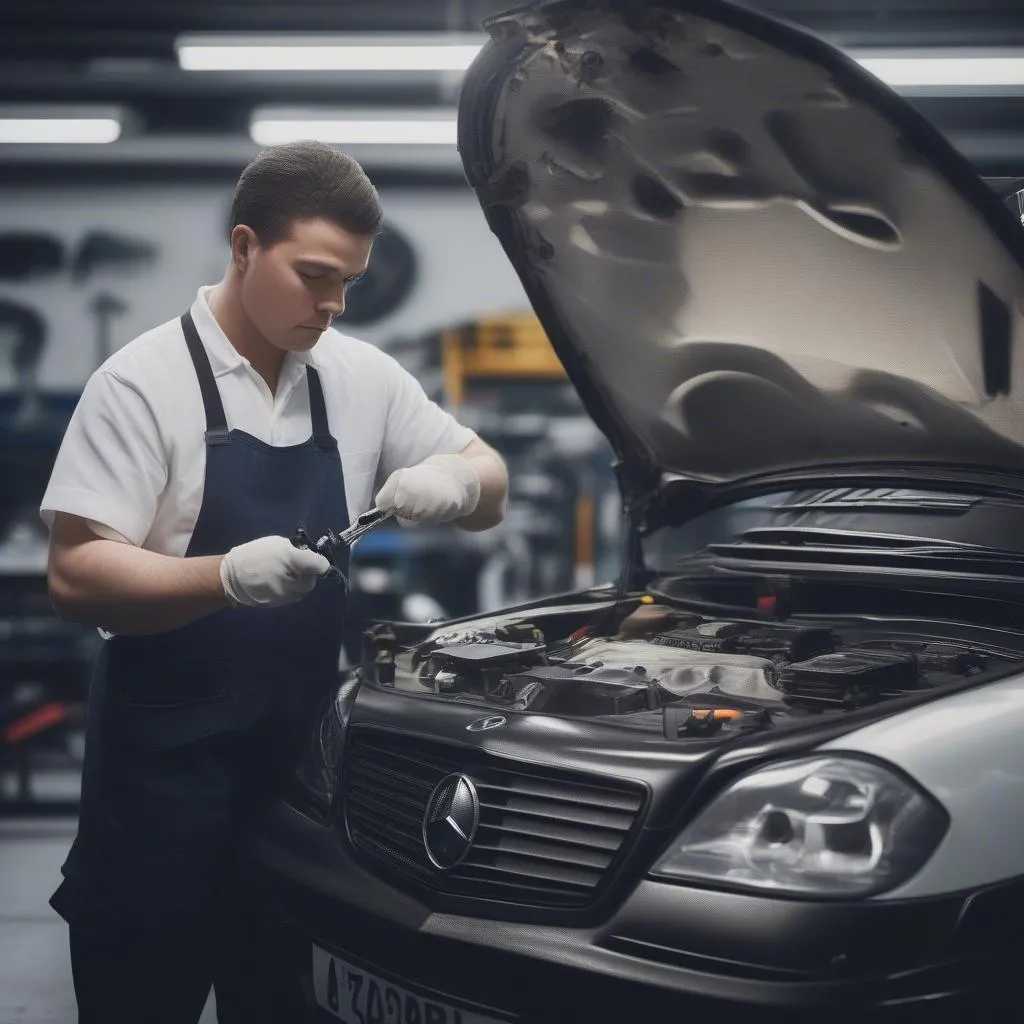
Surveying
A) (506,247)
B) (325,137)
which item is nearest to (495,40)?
(506,247)

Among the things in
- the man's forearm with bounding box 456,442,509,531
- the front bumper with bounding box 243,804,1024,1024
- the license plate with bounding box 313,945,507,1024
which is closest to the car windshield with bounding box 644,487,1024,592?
the man's forearm with bounding box 456,442,509,531

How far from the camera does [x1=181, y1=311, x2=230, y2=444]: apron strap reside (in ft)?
5.64

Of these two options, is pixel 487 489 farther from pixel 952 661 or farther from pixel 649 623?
pixel 952 661

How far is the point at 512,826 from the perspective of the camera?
129cm

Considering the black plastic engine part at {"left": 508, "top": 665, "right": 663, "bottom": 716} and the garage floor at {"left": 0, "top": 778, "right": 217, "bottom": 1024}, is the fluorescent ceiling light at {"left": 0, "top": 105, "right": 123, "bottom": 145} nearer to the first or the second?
the garage floor at {"left": 0, "top": 778, "right": 217, "bottom": 1024}

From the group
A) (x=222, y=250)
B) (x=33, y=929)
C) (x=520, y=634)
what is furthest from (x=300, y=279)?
(x=222, y=250)

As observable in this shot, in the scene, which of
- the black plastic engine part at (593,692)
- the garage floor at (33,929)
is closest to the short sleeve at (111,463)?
the black plastic engine part at (593,692)

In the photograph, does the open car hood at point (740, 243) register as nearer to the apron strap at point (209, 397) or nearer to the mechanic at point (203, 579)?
the mechanic at point (203, 579)

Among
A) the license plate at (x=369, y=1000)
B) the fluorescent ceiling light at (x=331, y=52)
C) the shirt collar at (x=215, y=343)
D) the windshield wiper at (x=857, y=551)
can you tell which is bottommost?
the license plate at (x=369, y=1000)

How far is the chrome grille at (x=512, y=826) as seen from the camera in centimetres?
122

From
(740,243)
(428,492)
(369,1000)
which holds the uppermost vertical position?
(740,243)

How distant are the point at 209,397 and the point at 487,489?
54cm

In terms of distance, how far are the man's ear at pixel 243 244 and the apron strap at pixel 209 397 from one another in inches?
5.7

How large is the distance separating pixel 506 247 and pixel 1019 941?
134cm
